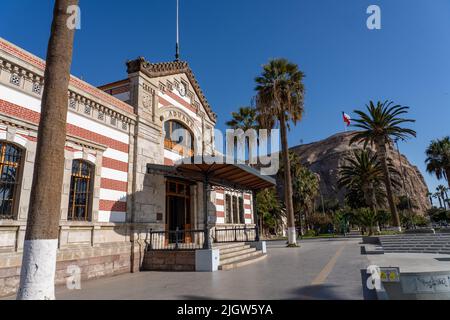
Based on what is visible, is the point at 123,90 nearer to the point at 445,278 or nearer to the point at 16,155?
the point at 16,155

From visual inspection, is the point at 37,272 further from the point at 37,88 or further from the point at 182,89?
the point at 182,89

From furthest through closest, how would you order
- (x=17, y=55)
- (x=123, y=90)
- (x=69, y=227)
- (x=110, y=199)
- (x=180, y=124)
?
(x=180, y=124) < (x=123, y=90) < (x=110, y=199) < (x=69, y=227) < (x=17, y=55)

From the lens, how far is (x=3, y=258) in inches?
282

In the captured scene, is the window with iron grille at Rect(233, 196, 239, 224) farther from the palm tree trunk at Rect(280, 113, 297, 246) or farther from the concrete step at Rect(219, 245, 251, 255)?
the concrete step at Rect(219, 245, 251, 255)

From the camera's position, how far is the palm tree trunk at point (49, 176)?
14.9ft

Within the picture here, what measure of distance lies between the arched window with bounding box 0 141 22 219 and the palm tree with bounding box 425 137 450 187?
44330mm

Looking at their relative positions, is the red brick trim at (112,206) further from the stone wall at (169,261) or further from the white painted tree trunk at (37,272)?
the white painted tree trunk at (37,272)

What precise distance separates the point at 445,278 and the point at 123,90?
13.2 m

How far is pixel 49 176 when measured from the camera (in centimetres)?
486

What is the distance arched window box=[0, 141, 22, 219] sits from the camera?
768 centimetres

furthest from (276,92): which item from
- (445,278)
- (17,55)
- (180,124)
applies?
(445,278)

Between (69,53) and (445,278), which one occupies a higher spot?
(69,53)

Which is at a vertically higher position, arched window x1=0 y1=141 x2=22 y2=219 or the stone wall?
arched window x1=0 y1=141 x2=22 y2=219

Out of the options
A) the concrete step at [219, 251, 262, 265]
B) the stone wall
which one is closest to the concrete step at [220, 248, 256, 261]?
the concrete step at [219, 251, 262, 265]
